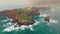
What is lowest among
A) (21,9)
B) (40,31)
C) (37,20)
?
(40,31)

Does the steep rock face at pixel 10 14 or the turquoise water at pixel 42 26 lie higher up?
the steep rock face at pixel 10 14

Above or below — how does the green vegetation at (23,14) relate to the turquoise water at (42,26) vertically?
above

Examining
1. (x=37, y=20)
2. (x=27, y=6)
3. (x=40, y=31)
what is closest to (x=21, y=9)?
(x=27, y=6)

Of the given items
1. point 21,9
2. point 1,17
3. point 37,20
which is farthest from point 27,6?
point 1,17

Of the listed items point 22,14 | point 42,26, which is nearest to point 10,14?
point 22,14

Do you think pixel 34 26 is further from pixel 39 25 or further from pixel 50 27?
pixel 50 27

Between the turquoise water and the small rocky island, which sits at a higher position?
the small rocky island

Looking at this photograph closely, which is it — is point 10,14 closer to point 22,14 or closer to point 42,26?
point 22,14

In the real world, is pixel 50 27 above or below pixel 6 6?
below
